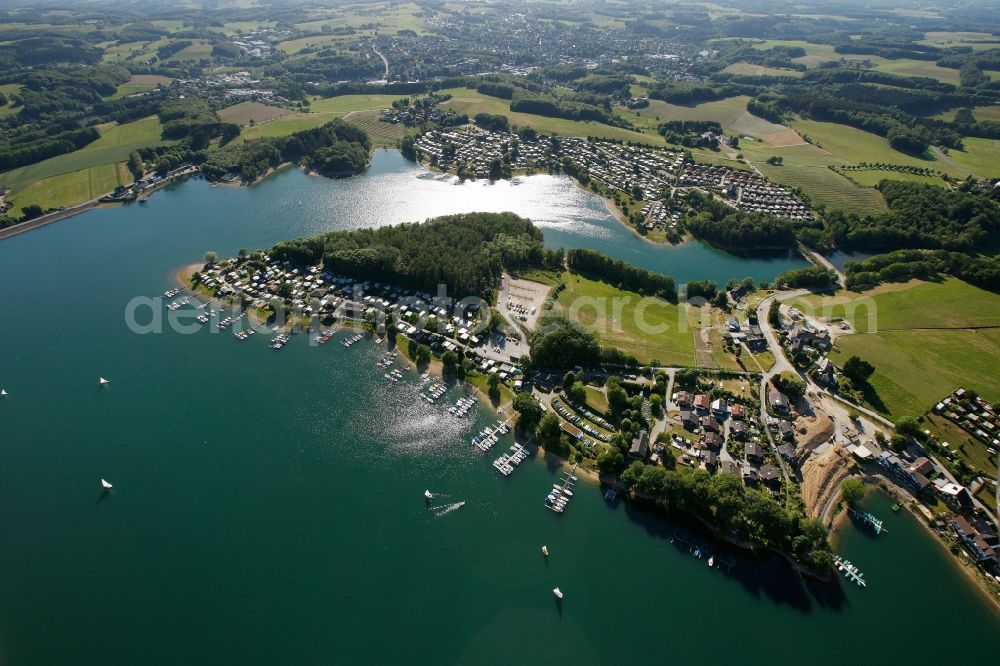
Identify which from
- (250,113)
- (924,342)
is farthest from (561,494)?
(250,113)

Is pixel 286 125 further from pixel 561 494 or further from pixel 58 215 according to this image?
pixel 561 494

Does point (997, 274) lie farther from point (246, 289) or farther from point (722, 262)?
point (246, 289)

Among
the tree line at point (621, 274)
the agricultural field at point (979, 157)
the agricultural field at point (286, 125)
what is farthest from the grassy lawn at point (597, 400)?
the agricultural field at point (979, 157)

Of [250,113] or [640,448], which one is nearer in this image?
[640,448]

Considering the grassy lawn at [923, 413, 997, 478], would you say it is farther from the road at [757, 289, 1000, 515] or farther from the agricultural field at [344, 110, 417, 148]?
the agricultural field at [344, 110, 417, 148]

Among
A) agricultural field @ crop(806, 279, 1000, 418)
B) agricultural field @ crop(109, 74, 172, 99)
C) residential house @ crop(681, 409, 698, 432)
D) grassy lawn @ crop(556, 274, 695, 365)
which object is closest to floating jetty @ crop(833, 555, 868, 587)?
residential house @ crop(681, 409, 698, 432)

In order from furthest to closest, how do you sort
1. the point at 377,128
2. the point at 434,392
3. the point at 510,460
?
the point at 377,128, the point at 434,392, the point at 510,460

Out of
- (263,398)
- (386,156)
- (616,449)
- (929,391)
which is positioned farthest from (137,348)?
(929,391)

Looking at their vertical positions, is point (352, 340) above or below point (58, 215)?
above
